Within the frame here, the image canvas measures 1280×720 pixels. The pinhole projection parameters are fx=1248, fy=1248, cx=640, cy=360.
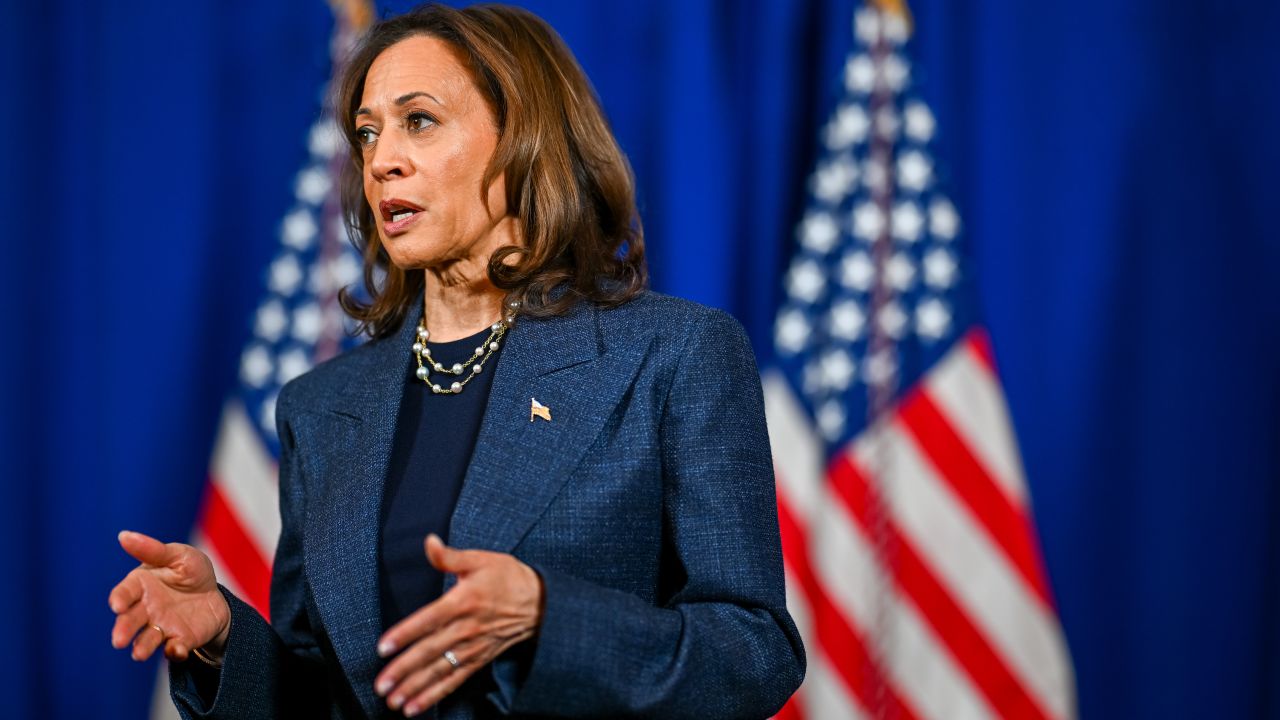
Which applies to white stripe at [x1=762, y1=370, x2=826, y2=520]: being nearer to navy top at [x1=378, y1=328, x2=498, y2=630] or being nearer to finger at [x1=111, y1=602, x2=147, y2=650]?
navy top at [x1=378, y1=328, x2=498, y2=630]

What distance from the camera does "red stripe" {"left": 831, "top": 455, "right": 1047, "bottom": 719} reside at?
2490 mm

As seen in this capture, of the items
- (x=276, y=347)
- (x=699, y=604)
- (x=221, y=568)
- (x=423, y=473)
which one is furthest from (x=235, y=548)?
(x=699, y=604)

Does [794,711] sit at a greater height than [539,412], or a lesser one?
lesser

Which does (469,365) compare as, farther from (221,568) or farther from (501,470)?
(221,568)

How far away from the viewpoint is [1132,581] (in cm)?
247

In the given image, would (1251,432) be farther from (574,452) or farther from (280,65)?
(280,65)

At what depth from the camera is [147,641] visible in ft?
4.02

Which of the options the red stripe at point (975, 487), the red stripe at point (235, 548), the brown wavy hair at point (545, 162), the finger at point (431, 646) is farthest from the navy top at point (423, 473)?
the red stripe at point (235, 548)

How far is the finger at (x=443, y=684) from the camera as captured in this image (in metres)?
1.07

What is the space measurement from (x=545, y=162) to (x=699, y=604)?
22.1 inches

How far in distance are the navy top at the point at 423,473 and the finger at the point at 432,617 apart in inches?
Result: 9.0

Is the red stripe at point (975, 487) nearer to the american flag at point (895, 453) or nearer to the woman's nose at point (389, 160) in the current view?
the american flag at point (895, 453)

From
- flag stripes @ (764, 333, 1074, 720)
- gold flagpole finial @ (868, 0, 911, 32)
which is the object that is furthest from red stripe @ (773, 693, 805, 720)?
gold flagpole finial @ (868, 0, 911, 32)

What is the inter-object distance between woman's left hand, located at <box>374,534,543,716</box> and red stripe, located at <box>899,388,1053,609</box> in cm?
162
